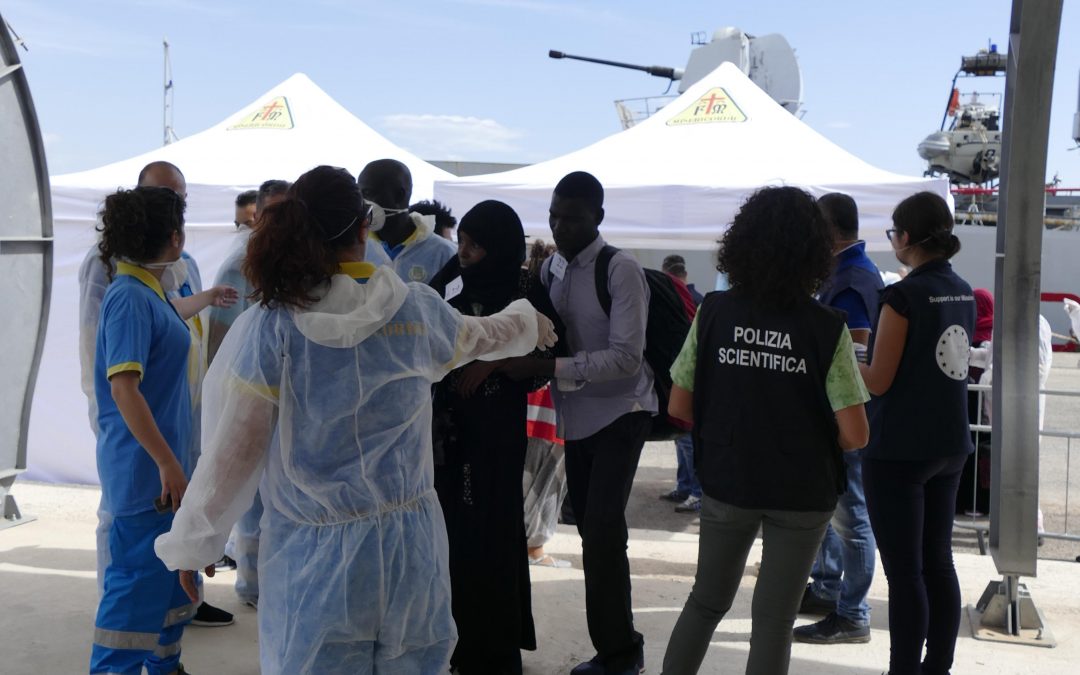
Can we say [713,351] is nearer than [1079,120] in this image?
Yes

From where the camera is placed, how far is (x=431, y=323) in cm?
244

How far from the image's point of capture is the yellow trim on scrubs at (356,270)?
2336 millimetres

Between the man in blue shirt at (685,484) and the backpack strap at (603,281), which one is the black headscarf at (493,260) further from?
the man in blue shirt at (685,484)

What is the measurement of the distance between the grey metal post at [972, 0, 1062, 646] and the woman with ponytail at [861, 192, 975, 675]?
3.79ft

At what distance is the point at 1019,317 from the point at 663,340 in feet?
5.98

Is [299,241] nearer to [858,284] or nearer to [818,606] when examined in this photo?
[858,284]

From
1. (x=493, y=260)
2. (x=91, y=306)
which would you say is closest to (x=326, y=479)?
(x=493, y=260)

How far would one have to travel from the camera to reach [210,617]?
4.58m

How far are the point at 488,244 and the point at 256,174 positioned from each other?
491cm

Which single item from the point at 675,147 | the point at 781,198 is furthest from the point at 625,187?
the point at 781,198

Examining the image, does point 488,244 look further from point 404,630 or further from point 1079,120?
point 1079,120

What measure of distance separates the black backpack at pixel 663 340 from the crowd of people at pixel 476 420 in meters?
0.03

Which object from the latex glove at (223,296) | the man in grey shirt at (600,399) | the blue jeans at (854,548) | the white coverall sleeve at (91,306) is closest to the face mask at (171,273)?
the latex glove at (223,296)

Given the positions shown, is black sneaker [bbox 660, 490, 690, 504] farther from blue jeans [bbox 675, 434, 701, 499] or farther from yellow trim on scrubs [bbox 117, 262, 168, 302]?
yellow trim on scrubs [bbox 117, 262, 168, 302]
